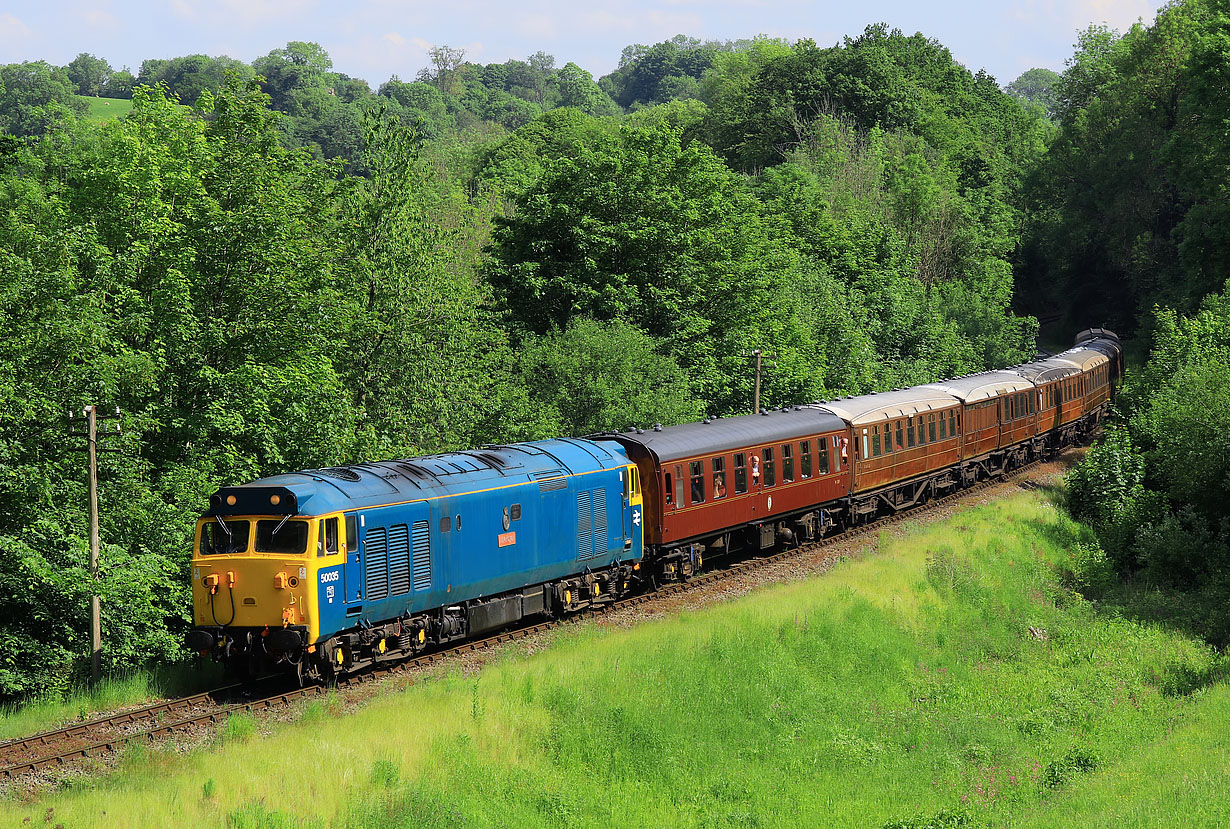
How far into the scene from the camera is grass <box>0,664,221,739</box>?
16.5 metres

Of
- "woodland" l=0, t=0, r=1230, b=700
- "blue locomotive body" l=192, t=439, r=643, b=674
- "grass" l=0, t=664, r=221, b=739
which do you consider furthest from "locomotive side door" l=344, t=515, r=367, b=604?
→ "woodland" l=0, t=0, r=1230, b=700

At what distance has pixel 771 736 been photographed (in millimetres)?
18766

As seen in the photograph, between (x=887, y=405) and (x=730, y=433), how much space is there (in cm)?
882

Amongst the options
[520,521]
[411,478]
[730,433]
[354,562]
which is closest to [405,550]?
[354,562]

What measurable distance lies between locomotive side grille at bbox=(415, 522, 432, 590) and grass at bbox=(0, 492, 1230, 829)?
84.9 inches

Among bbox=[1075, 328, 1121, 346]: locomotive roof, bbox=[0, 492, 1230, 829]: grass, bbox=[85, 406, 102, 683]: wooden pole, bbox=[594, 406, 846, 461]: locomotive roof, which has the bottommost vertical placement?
bbox=[0, 492, 1230, 829]: grass

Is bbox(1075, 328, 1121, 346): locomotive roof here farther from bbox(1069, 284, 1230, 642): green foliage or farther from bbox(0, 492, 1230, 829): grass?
bbox(0, 492, 1230, 829): grass

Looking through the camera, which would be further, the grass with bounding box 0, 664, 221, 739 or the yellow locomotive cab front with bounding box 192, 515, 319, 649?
the yellow locomotive cab front with bounding box 192, 515, 319, 649

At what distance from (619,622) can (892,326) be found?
45.9 metres

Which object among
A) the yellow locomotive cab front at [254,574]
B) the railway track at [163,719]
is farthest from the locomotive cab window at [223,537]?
the railway track at [163,719]

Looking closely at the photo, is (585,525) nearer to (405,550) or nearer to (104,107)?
A: (405,550)

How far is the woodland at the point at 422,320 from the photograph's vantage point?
76.6ft

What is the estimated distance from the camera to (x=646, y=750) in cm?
1730

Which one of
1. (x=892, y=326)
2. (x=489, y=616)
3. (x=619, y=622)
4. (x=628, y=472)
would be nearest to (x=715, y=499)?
(x=628, y=472)
